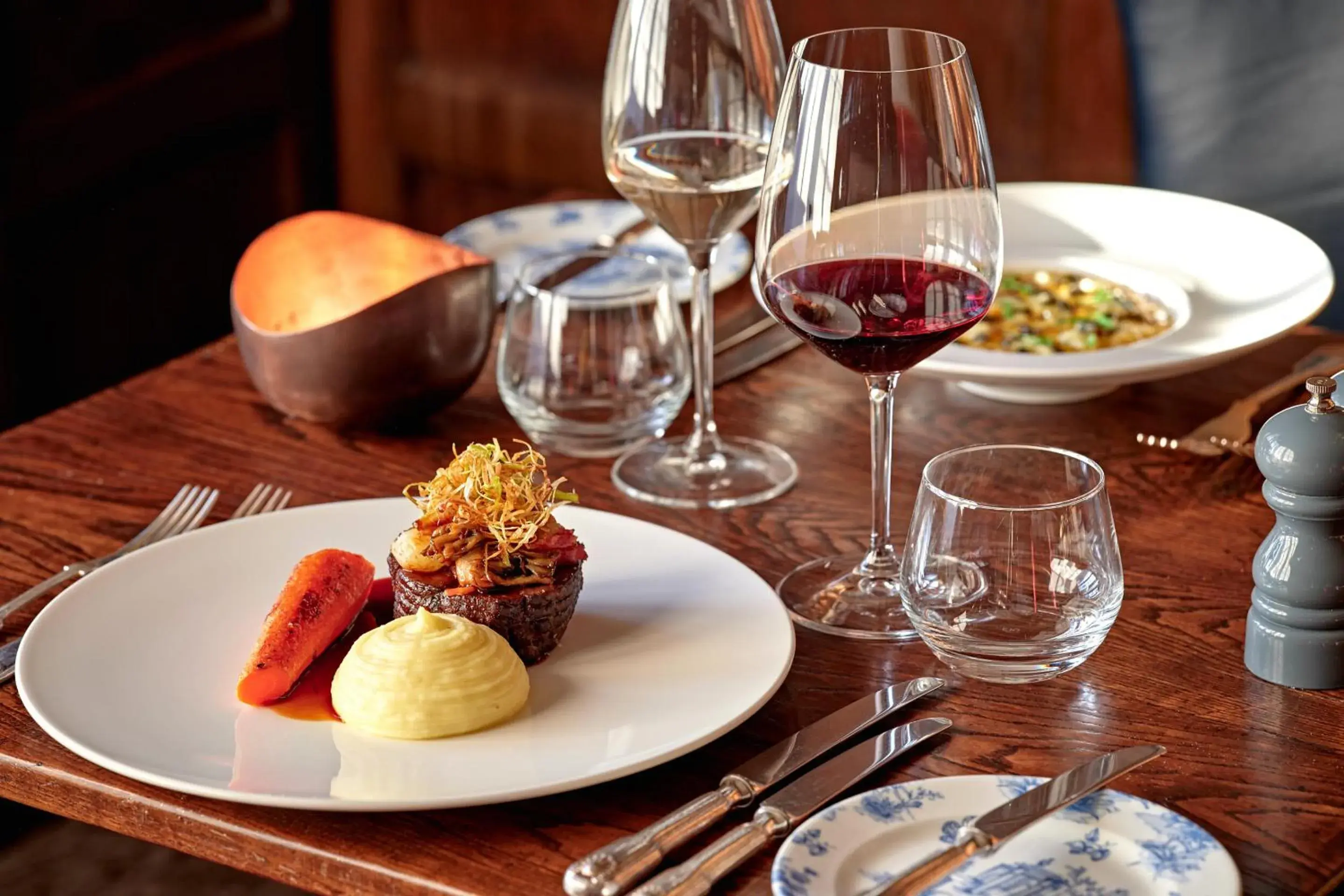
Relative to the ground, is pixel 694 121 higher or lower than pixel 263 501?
higher

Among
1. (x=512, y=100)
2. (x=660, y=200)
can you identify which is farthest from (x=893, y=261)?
(x=512, y=100)

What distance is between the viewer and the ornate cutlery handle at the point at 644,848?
754 millimetres

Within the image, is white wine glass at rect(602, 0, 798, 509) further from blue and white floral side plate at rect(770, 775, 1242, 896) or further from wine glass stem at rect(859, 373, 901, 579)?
blue and white floral side plate at rect(770, 775, 1242, 896)

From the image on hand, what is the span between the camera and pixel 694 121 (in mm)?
1202

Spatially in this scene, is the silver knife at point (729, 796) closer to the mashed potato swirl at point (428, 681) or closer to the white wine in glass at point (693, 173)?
the mashed potato swirl at point (428, 681)

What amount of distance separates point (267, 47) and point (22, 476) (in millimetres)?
2416

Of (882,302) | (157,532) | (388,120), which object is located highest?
(882,302)

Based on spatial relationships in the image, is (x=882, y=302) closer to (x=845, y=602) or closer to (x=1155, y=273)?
(x=845, y=602)

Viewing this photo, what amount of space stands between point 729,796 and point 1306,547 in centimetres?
39

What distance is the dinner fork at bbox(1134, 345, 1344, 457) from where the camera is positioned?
125 cm

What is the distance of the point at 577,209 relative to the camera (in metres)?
1.86

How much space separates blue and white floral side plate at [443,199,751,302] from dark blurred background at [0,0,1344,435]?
2.75 ft

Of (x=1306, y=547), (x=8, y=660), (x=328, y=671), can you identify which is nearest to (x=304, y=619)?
(x=328, y=671)

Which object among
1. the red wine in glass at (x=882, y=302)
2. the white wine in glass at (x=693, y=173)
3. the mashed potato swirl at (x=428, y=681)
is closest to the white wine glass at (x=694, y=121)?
the white wine in glass at (x=693, y=173)
